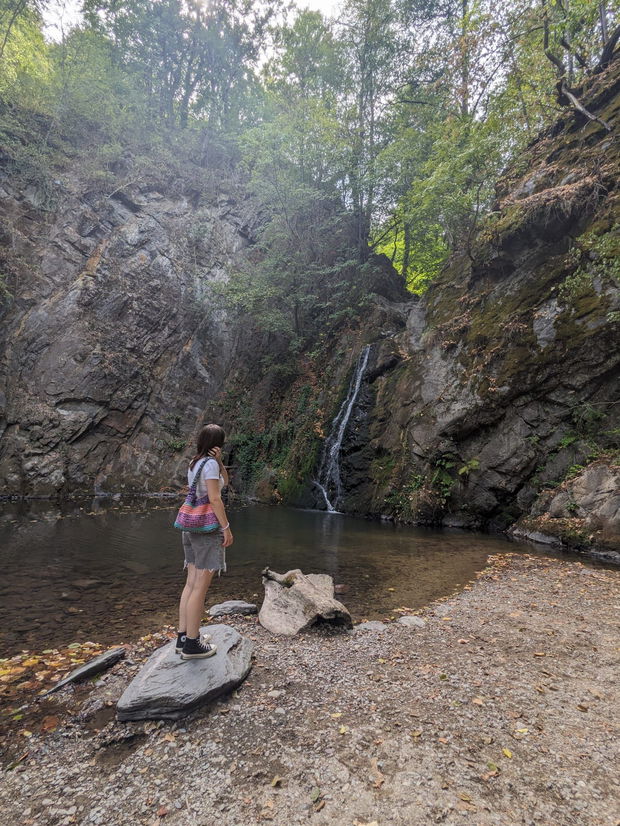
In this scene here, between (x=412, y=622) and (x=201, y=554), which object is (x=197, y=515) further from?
(x=412, y=622)

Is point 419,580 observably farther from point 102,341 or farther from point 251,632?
point 102,341

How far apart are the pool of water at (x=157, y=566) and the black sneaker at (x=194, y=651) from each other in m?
1.46

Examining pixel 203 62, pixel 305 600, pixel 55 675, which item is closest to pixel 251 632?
pixel 305 600

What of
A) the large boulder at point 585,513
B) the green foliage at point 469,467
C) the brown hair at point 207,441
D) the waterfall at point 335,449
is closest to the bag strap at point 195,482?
the brown hair at point 207,441

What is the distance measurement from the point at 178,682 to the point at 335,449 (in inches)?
481

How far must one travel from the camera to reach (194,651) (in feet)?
10.5

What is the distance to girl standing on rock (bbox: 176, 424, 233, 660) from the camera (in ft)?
10.6

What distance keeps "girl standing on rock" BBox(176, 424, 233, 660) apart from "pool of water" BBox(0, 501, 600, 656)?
4.90 feet

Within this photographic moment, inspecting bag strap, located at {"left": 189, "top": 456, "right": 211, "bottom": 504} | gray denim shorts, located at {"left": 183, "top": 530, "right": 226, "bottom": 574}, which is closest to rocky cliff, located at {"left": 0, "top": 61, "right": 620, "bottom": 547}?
gray denim shorts, located at {"left": 183, "top": 530, "right": 226, "bottom": 574}

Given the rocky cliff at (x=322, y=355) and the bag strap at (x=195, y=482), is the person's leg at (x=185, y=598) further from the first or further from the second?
the rocky cliff at (x=322, y=355)

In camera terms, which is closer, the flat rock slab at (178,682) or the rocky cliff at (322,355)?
the flat rock slab at (178,682)

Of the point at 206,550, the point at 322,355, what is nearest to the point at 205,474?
the point at 206,550

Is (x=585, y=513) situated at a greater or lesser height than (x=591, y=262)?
lesser

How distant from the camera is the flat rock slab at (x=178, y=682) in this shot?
277cm
